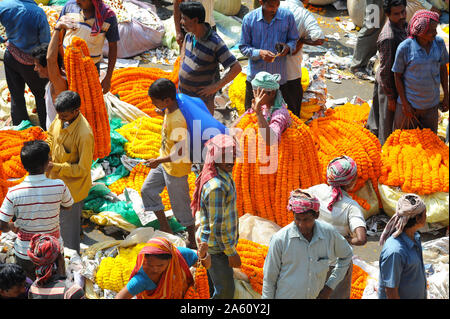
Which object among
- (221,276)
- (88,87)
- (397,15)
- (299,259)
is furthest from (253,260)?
(397,15)

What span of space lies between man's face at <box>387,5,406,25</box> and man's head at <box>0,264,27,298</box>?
14.2 ft

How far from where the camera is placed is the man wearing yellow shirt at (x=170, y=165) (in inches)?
196

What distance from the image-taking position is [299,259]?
3871 mm

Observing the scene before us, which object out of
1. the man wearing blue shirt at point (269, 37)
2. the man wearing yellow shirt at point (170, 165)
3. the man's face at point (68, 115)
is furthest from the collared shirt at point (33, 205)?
the man wearing blue shirt at point (269, 37)

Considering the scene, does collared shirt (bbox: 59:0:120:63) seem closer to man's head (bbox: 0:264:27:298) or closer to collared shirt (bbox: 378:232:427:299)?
man's head (bbox: 0:264:27:298)

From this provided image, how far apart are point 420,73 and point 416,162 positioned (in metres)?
0.86

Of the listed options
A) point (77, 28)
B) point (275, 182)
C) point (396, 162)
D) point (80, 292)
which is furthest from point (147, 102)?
point (80, 292)

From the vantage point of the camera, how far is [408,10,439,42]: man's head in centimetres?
594

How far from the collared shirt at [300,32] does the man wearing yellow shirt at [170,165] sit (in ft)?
6.65

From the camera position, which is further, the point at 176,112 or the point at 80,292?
the point at 176,112

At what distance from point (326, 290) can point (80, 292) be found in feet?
4.86

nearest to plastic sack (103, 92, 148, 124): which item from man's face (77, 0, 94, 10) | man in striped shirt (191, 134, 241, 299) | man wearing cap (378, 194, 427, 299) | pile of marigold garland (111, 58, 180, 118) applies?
pile of marigold garland (111, 58, 180, 118)
